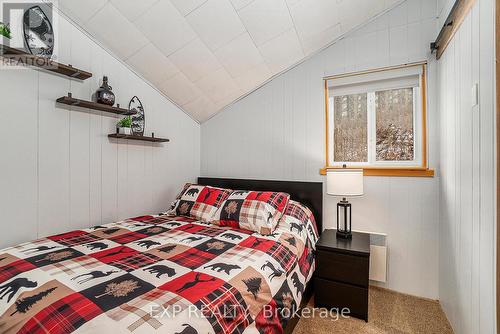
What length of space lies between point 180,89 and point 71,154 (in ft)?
4.10

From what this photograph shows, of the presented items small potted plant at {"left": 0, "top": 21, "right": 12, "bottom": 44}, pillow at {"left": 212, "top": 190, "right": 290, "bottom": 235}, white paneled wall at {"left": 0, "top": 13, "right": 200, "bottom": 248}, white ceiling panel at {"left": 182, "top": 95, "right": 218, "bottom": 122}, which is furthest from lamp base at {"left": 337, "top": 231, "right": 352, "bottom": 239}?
small potted plant at {"left": 0, "top": 21, "right": 12, "bottom": 44}

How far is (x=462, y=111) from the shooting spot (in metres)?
1.57

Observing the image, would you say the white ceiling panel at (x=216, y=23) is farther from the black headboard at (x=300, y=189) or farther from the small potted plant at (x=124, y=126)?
the black headboard at (x=300, y=189)

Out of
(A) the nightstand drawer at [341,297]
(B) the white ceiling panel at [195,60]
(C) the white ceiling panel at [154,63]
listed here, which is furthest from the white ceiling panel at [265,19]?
(A) the nightstand drawer at [341,297]

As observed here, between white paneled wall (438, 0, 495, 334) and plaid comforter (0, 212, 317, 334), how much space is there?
95 centimetres

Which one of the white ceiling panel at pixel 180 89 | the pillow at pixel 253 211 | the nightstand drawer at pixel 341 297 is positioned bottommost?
the nightstand drawer at pixel 341 297

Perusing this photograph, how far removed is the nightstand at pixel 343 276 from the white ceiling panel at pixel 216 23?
1951mm

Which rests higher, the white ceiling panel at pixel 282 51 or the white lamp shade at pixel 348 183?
the white ceiling panel at pixel 282 51

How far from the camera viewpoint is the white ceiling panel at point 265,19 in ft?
6.61

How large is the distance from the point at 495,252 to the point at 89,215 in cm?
268

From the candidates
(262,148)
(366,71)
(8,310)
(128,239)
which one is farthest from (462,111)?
(8,310)

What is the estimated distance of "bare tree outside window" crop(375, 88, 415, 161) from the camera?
2354 millimetres

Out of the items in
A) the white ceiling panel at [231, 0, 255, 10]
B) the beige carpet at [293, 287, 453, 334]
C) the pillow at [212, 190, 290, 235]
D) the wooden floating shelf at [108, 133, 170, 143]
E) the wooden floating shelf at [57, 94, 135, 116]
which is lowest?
the beige carpet at [293, 287, 453, 334]

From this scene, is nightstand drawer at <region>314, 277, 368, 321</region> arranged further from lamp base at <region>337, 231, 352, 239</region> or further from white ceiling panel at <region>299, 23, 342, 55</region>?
white ceiling panel at <region>299, 23, 342, 55</region>
